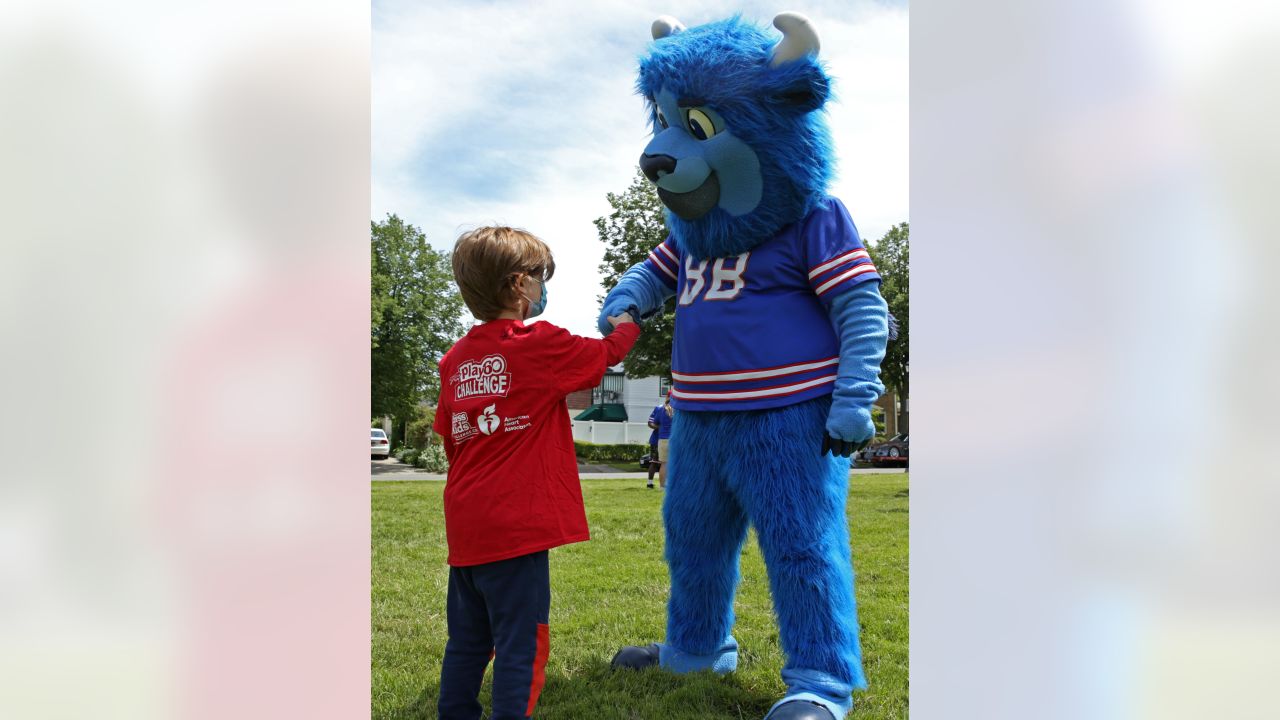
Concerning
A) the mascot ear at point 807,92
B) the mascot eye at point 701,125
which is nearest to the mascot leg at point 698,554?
the mascot eye at point 701,125

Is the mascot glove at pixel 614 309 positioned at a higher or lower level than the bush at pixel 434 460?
higher

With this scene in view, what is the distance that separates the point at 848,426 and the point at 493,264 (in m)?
1.13

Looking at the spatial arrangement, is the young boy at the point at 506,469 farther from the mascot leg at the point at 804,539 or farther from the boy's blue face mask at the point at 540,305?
the mascot leg at the point at 804,539

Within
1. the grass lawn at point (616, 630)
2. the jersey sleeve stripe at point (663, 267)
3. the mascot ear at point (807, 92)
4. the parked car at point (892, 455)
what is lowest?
the parked car at point (892, 455)

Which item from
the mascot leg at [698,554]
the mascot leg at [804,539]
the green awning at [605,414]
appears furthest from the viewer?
the green awning at [605,414]

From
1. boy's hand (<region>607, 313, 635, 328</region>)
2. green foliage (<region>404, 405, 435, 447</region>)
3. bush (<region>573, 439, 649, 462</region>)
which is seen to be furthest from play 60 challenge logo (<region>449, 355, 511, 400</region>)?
green foliage (<region>404, 405, 435, 447</region>)

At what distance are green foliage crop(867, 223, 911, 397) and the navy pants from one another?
1584cm

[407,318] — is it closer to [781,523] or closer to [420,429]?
[420,429]

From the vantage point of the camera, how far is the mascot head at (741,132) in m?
2.66

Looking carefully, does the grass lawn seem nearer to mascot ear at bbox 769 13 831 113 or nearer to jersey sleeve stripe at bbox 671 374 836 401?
jersey sleeve stripe at bbox 671 374 836 401

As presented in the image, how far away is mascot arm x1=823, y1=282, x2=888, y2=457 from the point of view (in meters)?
2.51

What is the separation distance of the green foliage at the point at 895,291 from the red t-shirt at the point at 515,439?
619 inches
